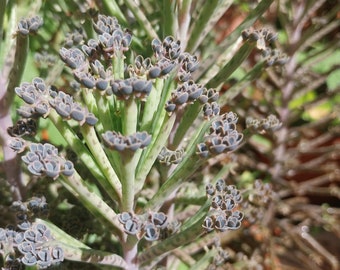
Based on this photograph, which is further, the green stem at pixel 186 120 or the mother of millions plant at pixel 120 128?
the green stem at pixel 186 120

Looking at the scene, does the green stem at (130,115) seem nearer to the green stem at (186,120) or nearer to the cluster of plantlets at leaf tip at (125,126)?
the cluster of plantlets at leaf tip at (125,126)

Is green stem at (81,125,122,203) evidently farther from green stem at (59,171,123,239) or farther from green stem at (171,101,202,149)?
green stem at (171,101,202,149)

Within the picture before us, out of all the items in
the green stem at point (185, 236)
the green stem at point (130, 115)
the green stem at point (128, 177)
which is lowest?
the green stem at point (185, 236)

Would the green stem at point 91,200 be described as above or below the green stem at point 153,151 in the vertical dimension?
below

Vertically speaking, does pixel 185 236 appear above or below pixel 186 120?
below

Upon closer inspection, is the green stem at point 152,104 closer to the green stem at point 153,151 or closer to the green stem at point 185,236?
the green stem at point 153,151

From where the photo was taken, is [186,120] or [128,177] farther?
[186,120]

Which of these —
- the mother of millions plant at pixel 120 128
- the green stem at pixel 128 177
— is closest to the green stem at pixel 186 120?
the mother of millions plant at pixel 120 128

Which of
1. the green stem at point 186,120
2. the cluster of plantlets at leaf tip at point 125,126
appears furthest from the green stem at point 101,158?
the green stem at point 186,120

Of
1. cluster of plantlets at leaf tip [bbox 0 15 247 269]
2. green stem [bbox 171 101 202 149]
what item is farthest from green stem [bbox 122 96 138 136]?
green stem [bbox 171 101 202 149]

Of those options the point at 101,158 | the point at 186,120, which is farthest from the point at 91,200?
the point at 186,120

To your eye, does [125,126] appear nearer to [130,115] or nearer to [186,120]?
[130,115]
